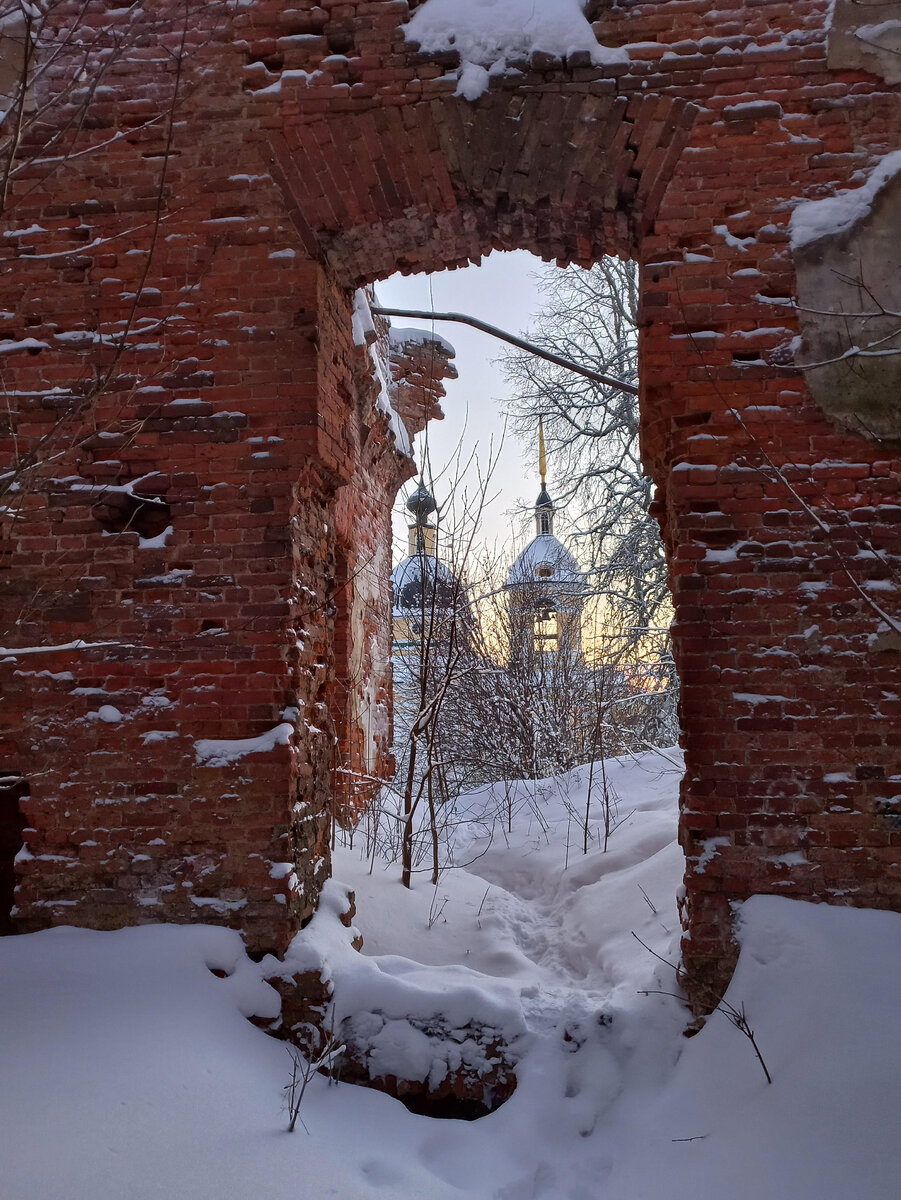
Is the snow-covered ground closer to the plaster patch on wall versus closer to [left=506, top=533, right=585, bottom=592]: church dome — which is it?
the plaster patch on wall

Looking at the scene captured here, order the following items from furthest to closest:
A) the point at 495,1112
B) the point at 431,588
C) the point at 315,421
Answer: the point at 431,588 → the point at 315,421 → the point at 495,1112

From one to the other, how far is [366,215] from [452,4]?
1.04 meters

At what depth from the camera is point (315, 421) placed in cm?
347

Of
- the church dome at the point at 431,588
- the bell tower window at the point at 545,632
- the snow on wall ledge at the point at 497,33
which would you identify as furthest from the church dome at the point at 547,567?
the snow on wall ledge at the point at 497,33

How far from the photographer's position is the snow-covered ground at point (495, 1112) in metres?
2.25

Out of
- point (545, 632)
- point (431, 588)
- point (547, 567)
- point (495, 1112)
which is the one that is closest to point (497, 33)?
point (431, 588)

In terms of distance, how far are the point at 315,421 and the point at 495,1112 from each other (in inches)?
117

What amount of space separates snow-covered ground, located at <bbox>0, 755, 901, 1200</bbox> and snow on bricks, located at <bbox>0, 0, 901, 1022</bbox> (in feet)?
0.72

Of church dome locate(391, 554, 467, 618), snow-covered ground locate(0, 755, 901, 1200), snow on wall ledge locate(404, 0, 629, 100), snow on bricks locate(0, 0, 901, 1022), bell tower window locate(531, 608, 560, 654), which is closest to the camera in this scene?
snow-covered ground locate(0, 755, 901, 1200)

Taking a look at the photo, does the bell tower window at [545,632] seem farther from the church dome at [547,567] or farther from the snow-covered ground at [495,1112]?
the snow-covered ground at [495,1112]

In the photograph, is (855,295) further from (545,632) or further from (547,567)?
(547,567)

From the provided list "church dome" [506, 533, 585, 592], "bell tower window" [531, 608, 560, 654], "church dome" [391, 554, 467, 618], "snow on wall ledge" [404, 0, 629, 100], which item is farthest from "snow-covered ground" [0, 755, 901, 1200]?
"church dome" [506, 533, 585, 592]

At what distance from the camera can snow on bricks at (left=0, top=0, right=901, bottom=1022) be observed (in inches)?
125

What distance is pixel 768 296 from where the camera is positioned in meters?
3.37
